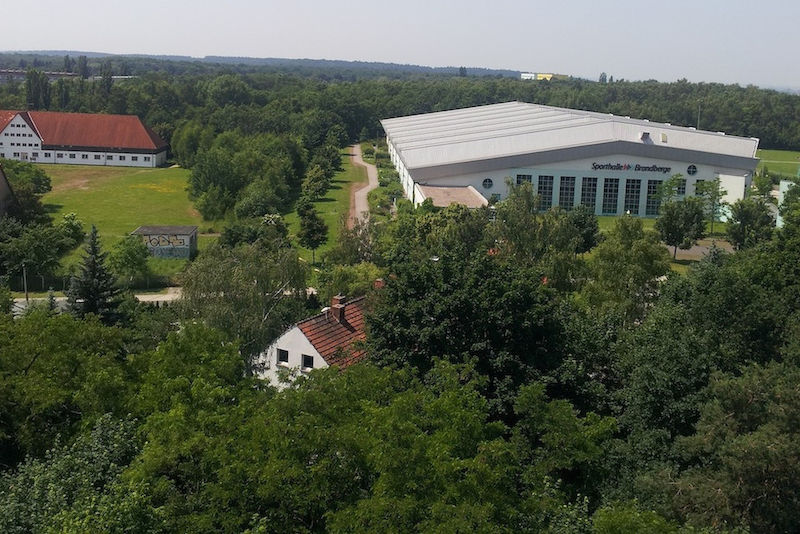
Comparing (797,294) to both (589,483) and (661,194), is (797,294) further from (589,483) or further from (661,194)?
(661,194)

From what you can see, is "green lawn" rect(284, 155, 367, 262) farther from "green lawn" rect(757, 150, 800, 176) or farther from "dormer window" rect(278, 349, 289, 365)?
"green lawn" rect(757, 150, 800, 176)

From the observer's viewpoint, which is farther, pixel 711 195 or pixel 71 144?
pixel 71 144

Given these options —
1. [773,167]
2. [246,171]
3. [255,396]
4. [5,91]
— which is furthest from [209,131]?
[255,396]

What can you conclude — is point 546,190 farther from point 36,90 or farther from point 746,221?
point 36,90

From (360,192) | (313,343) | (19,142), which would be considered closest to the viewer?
(313,343)

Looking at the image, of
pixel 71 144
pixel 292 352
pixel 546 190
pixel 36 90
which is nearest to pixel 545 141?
pixel 546 190

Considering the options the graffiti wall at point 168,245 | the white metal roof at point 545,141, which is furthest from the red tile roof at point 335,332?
the white metal roof at point 545,141
